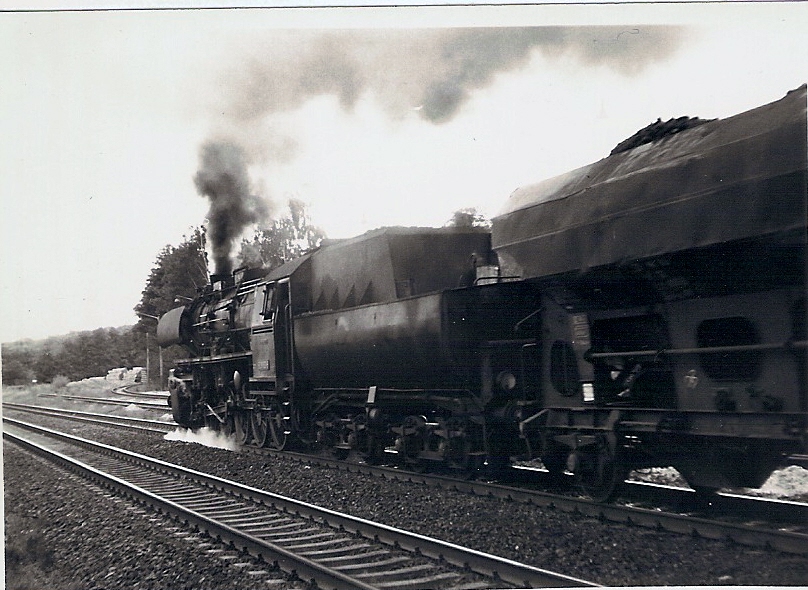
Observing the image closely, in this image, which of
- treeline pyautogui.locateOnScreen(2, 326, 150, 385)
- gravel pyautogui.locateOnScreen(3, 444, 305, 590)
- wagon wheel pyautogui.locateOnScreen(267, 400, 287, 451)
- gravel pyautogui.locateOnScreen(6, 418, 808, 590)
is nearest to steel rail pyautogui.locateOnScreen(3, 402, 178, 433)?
treeline pyautogui.locateOnScreen(2, 326, 150, 385)

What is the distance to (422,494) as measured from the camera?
23.8 ft

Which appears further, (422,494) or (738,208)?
(422,494)

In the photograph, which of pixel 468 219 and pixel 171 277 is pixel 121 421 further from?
pixel 468 219

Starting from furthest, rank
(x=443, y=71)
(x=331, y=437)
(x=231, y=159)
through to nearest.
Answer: (x=331, y=437) → (x=231, y=159) → (x=443, y=71)

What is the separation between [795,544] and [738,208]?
2354 millimetres

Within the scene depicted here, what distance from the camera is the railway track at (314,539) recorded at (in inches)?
199

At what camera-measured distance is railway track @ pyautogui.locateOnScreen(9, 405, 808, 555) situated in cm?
497

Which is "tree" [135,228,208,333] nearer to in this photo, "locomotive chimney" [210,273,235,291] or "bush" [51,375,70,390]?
"locomotive chimney" [210,273,235,291]

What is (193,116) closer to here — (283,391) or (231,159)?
(231,159)

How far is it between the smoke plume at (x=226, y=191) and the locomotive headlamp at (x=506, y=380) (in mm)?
3253

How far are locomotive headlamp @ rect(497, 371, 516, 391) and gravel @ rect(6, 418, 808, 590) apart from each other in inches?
45.6

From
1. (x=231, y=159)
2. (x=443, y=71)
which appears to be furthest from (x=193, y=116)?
(x=443, y=71)

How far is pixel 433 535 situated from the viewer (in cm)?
589

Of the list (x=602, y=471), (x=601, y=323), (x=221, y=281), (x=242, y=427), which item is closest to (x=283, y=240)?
(x=221, y=281)
